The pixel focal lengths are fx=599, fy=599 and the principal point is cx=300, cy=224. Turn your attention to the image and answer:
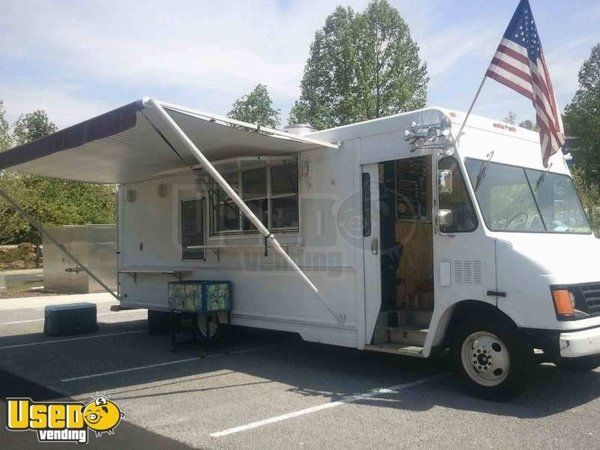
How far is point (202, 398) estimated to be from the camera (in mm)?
6082

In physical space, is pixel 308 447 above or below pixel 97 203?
below

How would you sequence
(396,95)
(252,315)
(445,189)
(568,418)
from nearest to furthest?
1. (568,418)
2. (445,189)
3. (252,315)
4. (396,95)

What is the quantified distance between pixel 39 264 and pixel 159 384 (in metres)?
27.2

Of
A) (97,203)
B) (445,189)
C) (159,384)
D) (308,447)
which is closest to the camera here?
(308,447)

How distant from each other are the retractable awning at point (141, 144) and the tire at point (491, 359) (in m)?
2.77

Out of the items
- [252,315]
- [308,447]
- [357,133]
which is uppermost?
[357,133]

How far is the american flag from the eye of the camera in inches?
241

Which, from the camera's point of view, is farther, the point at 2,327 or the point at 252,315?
the point at 2,327

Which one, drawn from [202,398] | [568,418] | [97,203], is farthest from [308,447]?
[97,203]

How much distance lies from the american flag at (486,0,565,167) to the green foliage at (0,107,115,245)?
74.4 feet

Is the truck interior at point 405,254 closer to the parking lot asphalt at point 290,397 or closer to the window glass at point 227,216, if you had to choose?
the parking lot asphalt at point 290,397

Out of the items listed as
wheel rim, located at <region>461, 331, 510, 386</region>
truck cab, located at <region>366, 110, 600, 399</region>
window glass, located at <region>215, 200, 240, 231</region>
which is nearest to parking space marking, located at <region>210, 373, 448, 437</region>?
truck cab, located at <region>366, 110, 600, 399</region>

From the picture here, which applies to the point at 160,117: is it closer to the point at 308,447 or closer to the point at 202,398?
the point at 202,398

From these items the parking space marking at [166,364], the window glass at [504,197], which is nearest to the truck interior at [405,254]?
the window glass at [504,197]
